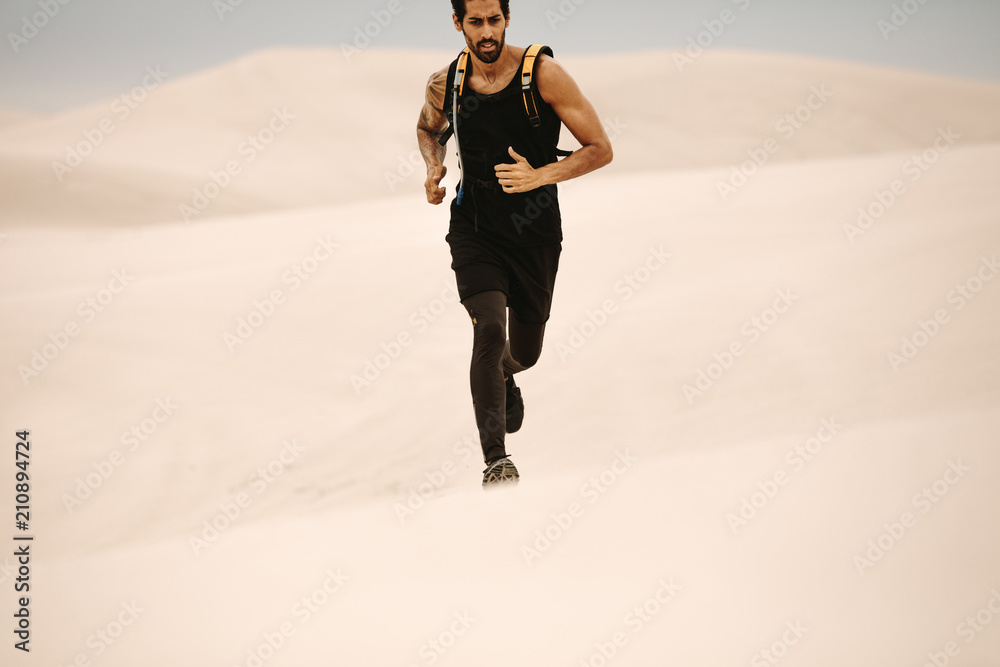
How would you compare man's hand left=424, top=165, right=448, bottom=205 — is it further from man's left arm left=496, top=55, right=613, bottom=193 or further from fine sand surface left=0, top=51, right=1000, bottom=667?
fine sand surface left=0, top=51, right=1000, bottom=667

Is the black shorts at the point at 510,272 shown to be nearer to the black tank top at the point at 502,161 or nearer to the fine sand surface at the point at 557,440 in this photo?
the black tank top at the point at 502,161

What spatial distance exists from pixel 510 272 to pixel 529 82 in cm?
77

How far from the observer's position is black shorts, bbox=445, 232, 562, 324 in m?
3.32

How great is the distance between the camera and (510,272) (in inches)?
138

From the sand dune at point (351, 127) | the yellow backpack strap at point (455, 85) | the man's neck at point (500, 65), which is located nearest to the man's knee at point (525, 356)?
the yellow backpack strap at point (455, 85)

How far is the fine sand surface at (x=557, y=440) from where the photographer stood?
111 inches

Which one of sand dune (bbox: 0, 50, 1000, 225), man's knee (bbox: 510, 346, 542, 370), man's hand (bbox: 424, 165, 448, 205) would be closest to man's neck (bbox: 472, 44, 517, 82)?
man's hand (bbox: 424, 165, 448, 205)

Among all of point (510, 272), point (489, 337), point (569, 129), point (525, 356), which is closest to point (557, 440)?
point (525, 356)

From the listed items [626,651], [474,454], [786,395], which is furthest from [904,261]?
[626,651]

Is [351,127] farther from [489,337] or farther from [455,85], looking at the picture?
[489,337]

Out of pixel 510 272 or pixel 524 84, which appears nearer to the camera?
pixel 524 84

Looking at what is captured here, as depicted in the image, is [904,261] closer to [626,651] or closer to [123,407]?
[626,651]

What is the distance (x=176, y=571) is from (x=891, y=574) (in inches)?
101

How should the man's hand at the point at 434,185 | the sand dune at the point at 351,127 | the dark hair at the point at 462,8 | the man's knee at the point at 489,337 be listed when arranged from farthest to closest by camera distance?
the sand dune at the point at 351,127 < the man's hand at the point at 434,185 < the man's knee at the point at 489,337 < the dark hair at the point at 462,8
